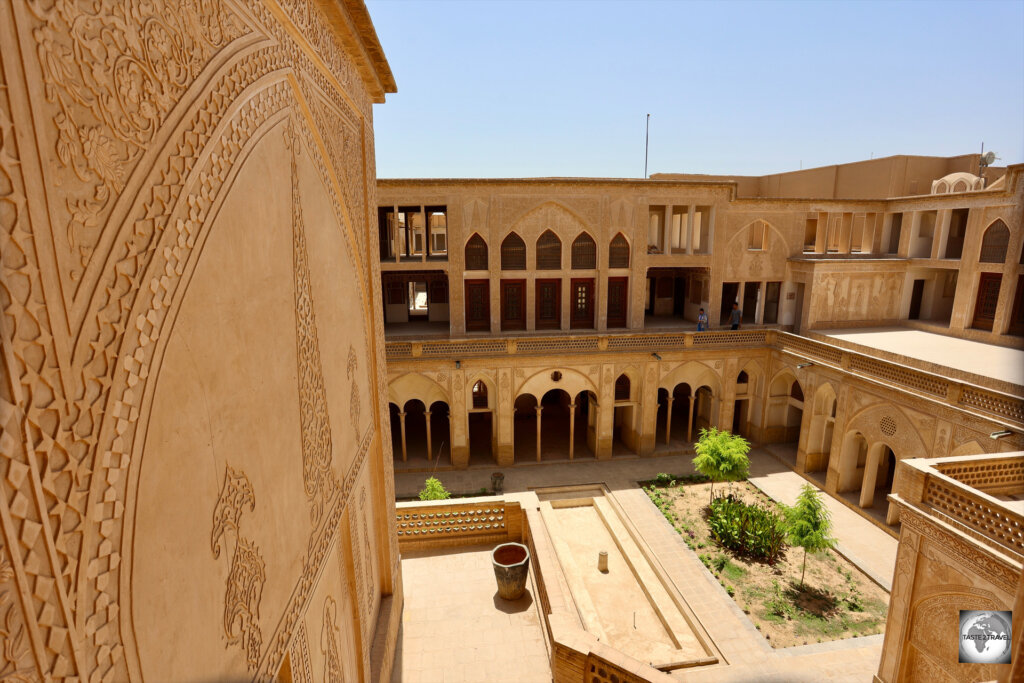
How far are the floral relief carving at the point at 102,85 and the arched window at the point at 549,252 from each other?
47.2 feet

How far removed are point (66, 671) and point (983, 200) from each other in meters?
19.6

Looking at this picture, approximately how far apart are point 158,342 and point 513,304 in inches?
587

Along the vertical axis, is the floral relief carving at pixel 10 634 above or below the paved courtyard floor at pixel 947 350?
→ above

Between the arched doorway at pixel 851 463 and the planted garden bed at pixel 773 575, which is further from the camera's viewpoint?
the arched doorway at pixel 851 463

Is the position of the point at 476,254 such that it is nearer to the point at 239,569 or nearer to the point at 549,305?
the point at 549,305

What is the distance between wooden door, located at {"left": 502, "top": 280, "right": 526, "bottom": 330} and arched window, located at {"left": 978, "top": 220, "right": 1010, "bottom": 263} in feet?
42.4

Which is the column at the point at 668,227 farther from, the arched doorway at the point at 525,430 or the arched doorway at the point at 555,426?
the arched doorway at the point at 525,430

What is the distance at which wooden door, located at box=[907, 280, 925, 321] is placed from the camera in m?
17.5

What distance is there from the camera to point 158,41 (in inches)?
73.8

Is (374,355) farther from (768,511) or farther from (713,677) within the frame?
(768,511)

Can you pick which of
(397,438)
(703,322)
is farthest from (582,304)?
(397,438)

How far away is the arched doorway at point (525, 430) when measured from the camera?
16.1m

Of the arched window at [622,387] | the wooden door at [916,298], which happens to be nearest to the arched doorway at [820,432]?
the arched window at [622,387]

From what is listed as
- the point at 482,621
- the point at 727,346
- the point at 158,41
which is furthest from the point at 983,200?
the point at 158,41
